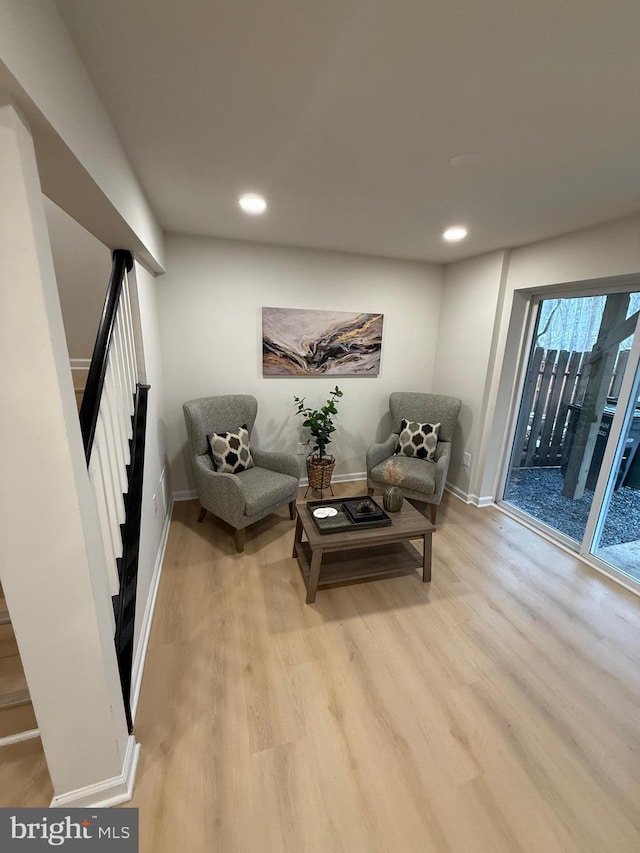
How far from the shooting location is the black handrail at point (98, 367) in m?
1.13

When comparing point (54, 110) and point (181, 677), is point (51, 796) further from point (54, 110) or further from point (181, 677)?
point (54, 110)

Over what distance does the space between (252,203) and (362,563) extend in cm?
237

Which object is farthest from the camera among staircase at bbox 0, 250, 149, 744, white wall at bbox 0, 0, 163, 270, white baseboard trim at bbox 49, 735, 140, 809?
staircase at bbox 0, 250, 149, 744

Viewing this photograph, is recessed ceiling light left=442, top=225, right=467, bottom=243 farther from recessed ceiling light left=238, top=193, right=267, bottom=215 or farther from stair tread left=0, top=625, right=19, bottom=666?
stair tread left=0, top=625, right=19, bottom=666

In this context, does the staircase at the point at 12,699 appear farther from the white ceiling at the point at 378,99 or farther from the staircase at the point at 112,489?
the white ceiling at the point at 378,99

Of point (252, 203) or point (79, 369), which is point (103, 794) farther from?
point (252, 203)

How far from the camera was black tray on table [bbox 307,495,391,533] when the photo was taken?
204cm

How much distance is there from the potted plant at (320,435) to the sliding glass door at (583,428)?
1.73 meters

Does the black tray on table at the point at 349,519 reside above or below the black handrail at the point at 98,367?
below

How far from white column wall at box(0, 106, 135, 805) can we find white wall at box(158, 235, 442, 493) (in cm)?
213

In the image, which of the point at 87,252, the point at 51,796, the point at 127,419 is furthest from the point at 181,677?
the point at 87,252

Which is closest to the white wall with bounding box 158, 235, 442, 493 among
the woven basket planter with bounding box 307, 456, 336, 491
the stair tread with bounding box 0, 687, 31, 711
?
the woven basket planter with bounding box 307, 456, 336, 491

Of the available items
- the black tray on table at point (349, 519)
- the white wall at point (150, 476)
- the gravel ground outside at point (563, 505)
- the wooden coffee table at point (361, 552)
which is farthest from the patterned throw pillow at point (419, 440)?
the white wall at point (150, 476)

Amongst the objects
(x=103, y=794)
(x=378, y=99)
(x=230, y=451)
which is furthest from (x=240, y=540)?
(x=378, y=99)
